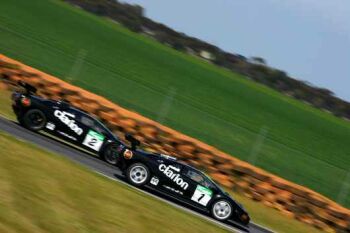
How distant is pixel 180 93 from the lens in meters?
38.4

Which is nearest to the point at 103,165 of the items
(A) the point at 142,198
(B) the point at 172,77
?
(A) the point at 142,198

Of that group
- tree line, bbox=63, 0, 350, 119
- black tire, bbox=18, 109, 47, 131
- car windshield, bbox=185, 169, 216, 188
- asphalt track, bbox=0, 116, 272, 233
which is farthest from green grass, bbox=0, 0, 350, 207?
tree line, bbox=63, 0, 350, 119

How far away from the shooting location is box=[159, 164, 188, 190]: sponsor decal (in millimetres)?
16734

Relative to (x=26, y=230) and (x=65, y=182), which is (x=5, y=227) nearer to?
(x=26, y=230)

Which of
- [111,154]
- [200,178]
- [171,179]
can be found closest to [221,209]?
Answer: [200,178]

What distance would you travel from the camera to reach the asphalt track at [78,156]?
16.5m

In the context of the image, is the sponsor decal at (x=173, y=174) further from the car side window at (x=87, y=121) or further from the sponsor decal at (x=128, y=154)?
the car side window at (x=87, y=121)

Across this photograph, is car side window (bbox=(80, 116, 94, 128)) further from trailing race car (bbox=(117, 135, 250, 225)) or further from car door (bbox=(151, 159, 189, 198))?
car door (bbox=(151, 159, 189, 198))

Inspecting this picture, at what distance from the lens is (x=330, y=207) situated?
69.0 feet

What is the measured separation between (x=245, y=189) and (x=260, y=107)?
22.5 meters

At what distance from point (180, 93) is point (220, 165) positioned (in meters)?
16.6

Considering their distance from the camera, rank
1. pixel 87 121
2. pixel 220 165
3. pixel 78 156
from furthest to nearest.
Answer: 1. pixel 220 165
2. pixel 87 121
3. pixel 78 156

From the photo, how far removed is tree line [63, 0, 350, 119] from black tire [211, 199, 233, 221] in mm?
60971

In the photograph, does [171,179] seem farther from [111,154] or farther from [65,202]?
[65,202]
